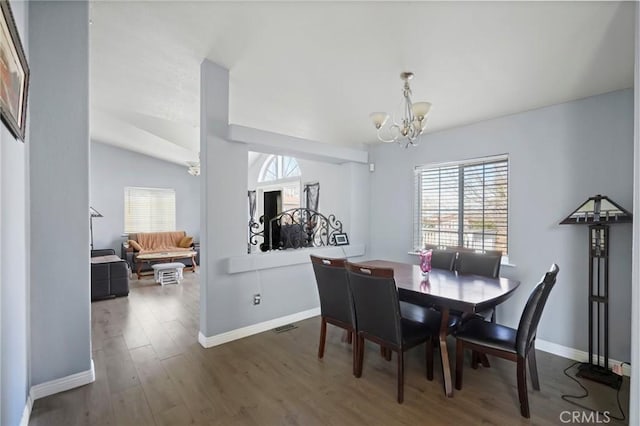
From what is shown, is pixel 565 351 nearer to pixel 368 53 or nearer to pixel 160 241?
pixel 368 53

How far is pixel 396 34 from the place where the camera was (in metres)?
2.18

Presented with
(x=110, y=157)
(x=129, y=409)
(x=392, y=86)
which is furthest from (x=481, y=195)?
(x=110, y=157)

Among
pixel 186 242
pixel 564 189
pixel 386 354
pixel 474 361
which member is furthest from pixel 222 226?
pixel 186 242

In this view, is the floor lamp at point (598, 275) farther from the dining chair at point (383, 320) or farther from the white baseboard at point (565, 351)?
the dining chair at point (383, 320)

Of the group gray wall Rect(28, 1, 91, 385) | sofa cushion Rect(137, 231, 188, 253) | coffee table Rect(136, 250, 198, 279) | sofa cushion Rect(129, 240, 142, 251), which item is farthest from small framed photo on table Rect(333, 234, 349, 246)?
sofa cushion Rect(129, 240, 142, 251)

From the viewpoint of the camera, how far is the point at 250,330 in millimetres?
3285

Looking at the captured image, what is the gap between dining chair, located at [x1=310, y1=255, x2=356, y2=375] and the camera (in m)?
2.51

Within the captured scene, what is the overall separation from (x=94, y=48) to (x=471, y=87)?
354cm

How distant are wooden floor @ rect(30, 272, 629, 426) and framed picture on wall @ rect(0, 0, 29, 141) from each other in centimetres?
181

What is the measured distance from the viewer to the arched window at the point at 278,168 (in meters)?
6.84

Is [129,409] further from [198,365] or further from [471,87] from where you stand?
[471,87]

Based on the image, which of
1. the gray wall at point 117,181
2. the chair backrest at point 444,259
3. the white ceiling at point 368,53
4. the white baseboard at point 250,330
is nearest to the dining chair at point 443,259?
the chair backrest at point 444,259

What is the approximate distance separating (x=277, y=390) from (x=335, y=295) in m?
0.84

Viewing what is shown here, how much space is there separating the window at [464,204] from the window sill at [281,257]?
0.96 m
